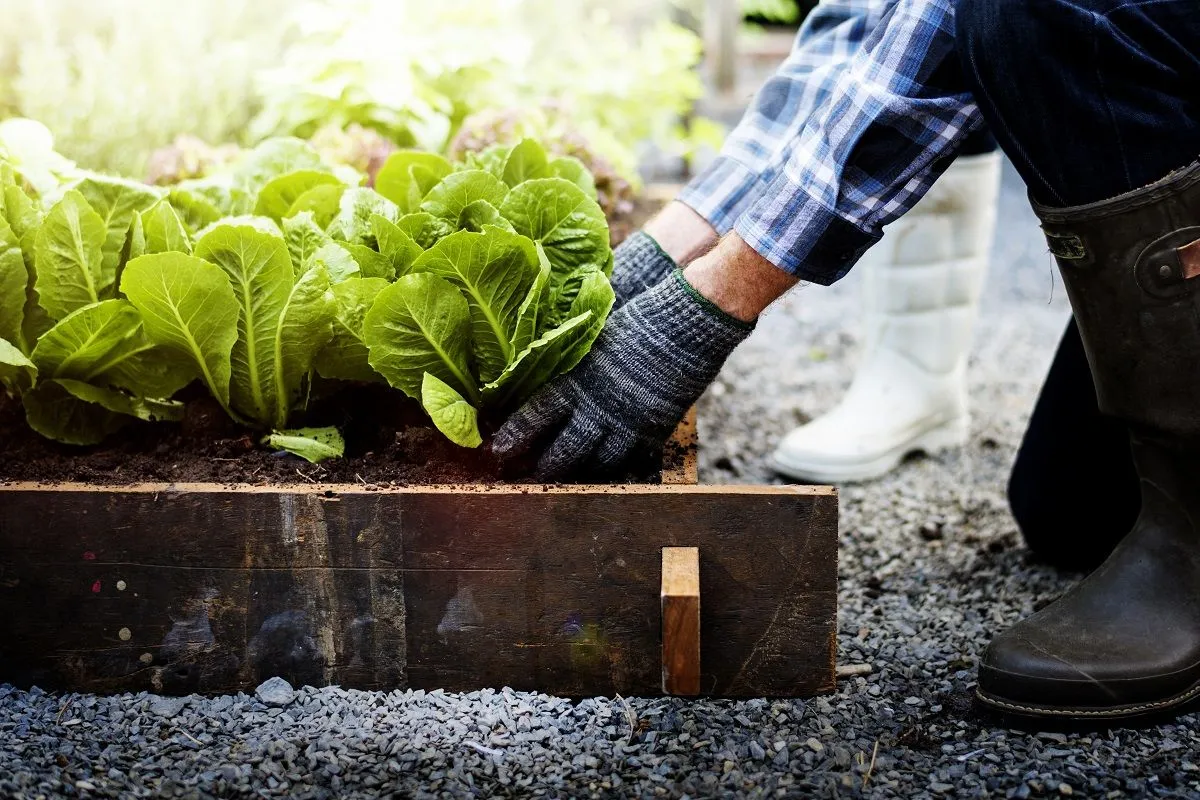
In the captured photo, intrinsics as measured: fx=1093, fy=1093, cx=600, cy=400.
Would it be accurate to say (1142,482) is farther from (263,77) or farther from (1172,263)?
(263,77)

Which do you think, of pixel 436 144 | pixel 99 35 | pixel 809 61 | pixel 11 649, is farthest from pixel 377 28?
pixel 11 649

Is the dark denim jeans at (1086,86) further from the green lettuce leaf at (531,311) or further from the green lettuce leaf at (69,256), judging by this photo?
the green lettuce leaf at (69,256)

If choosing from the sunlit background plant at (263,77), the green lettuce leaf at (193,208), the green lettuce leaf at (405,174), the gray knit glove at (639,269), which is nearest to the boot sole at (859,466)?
the gray knit glove at (639,269)

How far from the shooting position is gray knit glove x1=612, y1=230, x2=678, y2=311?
1.78m

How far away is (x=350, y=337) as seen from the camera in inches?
62.6

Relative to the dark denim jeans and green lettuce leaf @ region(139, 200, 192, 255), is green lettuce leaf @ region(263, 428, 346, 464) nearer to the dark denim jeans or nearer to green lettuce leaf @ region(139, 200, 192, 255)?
A: green lettuce leaf @ region(139, 200, 192, 255)

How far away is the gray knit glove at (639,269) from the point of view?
1.78m

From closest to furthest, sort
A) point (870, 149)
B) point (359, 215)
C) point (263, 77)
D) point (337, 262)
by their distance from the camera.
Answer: point (870, 149)
point (337, 262)
point (359, 215)
point (263, 77)

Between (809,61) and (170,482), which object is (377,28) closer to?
(809,61)

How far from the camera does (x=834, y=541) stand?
1.39m

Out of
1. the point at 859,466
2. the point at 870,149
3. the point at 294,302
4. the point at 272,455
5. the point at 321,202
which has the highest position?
the point at 870,149

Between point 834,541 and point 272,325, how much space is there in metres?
0.83

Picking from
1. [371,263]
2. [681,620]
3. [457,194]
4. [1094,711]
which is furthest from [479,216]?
[1094,711]

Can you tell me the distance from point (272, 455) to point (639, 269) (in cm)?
65
